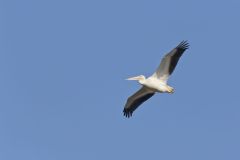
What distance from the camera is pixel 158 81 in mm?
47031

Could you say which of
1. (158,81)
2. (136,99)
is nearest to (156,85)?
(158,81)

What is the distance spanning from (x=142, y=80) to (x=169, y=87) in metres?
1.65

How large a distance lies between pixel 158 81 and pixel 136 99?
1.90 meters

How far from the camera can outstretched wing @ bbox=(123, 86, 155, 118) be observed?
158ft

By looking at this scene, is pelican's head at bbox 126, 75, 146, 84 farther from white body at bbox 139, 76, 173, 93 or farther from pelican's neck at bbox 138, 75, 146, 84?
white body at bbox 139, 76, 173, 93

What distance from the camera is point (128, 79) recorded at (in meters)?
49.3

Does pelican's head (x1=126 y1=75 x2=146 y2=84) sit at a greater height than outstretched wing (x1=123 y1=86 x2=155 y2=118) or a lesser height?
greater

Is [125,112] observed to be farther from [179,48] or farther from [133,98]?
[179,48]

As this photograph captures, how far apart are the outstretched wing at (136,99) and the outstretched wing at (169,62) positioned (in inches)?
49.4

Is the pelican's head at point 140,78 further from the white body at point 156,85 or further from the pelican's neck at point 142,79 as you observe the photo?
the white body at point 156,85

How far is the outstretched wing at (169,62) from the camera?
46.3 m

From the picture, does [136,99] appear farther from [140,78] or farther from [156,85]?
[156,85]

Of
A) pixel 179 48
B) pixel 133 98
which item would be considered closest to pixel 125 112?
pixel 133 98

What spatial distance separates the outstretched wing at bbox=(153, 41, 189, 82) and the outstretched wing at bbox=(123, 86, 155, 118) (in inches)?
49.4
